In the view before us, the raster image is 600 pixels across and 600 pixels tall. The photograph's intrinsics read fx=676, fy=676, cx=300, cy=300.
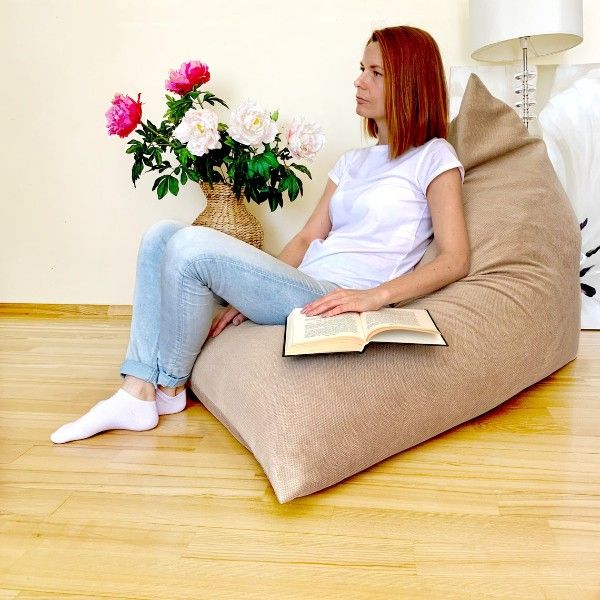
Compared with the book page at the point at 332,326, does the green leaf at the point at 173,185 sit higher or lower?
higher

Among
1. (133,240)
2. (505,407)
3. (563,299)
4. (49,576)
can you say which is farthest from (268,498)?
(133,240)

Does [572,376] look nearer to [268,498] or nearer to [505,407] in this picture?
[505,407]

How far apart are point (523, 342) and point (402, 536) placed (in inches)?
28.8

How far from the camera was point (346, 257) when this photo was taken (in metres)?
1.79

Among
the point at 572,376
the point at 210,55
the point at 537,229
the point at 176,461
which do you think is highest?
the point at 210,55

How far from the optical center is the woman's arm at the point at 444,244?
1592 millimetres

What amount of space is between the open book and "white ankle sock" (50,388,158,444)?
45 cm

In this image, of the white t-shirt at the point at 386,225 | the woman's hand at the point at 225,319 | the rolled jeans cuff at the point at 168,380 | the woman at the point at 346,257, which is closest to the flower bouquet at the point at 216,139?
the woman at the point at 346,257

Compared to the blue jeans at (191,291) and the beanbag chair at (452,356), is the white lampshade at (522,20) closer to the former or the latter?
the beanbag chair at (452,356)

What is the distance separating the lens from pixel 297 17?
2.78m

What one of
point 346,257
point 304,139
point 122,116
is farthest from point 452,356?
point 122,116

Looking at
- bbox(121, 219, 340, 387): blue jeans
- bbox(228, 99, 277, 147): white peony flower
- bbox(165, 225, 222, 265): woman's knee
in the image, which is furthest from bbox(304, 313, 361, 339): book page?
bbox(228, 99, 277, 147): white peony flower

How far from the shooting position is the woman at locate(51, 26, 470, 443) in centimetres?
155

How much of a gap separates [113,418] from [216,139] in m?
1.14
